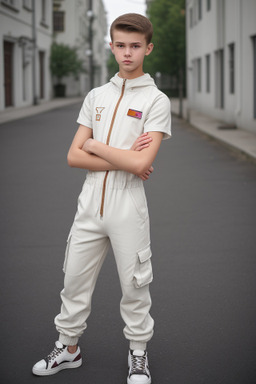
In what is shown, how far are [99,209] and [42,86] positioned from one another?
3873 centimetres

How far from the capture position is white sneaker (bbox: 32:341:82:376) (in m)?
2.96

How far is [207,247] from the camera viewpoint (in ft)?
17.9

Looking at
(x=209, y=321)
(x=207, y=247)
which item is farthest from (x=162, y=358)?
(x=207, y=247)

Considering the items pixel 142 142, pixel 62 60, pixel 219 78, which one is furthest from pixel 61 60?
pixel 142 142

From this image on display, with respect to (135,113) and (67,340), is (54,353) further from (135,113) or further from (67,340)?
(135,113)

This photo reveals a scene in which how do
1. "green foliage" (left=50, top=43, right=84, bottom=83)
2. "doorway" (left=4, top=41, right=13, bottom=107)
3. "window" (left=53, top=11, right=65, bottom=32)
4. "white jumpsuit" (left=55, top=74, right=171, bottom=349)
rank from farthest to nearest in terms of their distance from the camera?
"window" (left=53, top=11, right=65, bottom=32) → "green foliage" (left=50, top=43, right=84, bottom=83) → "doorway" (left=4, top=41, right=13, bottom=107) → "white jumpsuit" (left=55, top=74, right=171, bottom=349)

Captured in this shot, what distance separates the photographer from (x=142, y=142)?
274 cm

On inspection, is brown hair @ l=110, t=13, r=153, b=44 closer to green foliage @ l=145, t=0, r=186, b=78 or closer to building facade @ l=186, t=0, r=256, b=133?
building facade @ l=186, t=0, r=256, b=133

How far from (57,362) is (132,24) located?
1.65 metres

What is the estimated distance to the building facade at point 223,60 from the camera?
1680 cm

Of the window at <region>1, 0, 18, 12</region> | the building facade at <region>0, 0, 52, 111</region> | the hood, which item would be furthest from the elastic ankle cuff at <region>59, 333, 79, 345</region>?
the window at <region>1, 0, 18, 12</region>

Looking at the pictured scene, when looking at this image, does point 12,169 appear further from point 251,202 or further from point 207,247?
point 207,247

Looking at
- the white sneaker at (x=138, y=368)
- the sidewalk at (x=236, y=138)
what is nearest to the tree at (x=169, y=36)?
the sidewalk at (x=236, y=138)

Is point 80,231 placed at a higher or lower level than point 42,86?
lower
